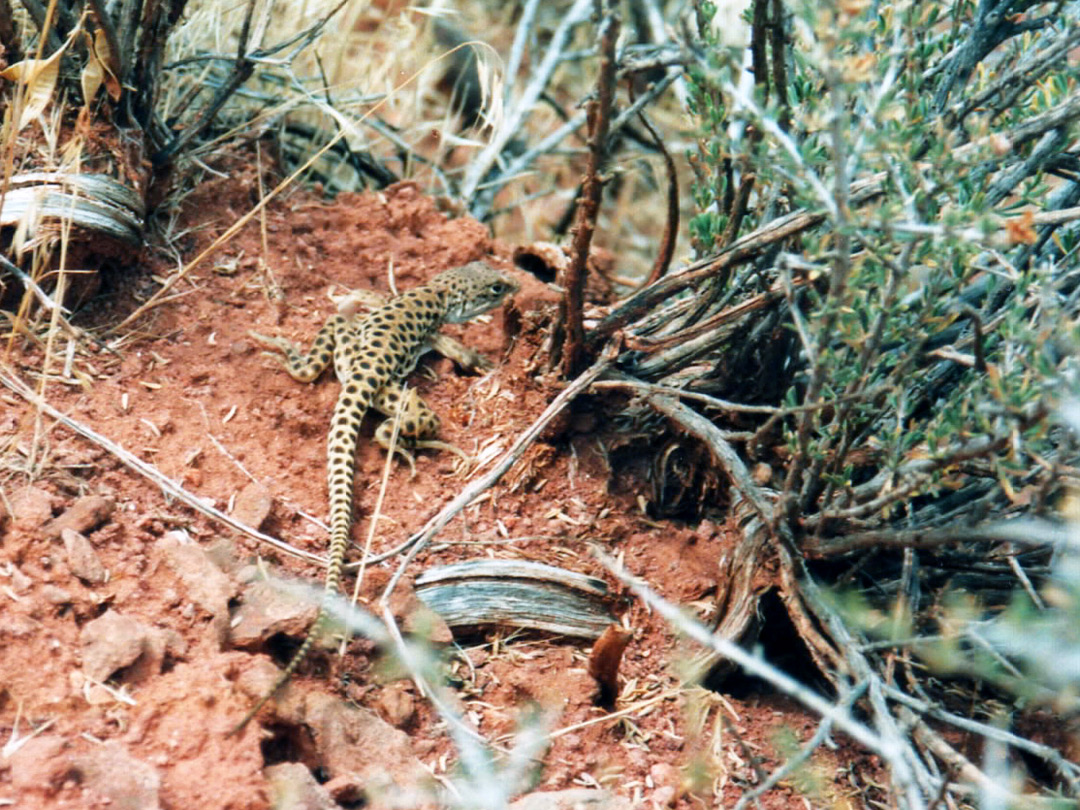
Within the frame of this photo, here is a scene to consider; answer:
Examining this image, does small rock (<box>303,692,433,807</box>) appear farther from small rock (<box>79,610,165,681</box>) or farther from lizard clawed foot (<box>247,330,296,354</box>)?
lizard clawed foot (<box>247,330,296,354</box>)

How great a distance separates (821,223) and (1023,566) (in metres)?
1.32

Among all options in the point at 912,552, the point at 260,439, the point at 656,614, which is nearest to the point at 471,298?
the point at 260,439

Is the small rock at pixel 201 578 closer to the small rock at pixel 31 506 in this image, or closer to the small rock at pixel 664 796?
the small rock at pixel 31 506

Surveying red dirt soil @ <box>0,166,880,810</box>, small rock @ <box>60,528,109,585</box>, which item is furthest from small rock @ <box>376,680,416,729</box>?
small rock @ <box>60,528,109,585</box>

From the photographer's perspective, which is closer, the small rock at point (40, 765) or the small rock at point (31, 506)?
the small rock at point (40, 765)

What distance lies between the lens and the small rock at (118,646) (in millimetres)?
3127

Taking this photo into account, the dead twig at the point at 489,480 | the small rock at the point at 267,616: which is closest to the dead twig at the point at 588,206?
the dead twig at the point at 489,480

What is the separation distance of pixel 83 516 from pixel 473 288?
2.26 meters

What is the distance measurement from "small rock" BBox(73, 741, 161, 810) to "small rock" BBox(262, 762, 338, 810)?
287mm

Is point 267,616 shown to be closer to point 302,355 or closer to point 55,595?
point 55,595

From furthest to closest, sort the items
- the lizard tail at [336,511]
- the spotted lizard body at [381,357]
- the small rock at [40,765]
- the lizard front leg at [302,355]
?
the lizard front leg at [302,355] < the spotted lizard body at [381,357] < the lizard tail at [336,511] < the small rock at [40,765]

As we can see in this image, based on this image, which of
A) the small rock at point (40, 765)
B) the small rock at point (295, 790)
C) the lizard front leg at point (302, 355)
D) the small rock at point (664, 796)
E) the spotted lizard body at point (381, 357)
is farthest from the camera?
the lizard front leg at point (302, 355)

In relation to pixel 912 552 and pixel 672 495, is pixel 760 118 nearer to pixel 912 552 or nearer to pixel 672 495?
pixel 912 552

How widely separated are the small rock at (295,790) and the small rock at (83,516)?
1.04 m
